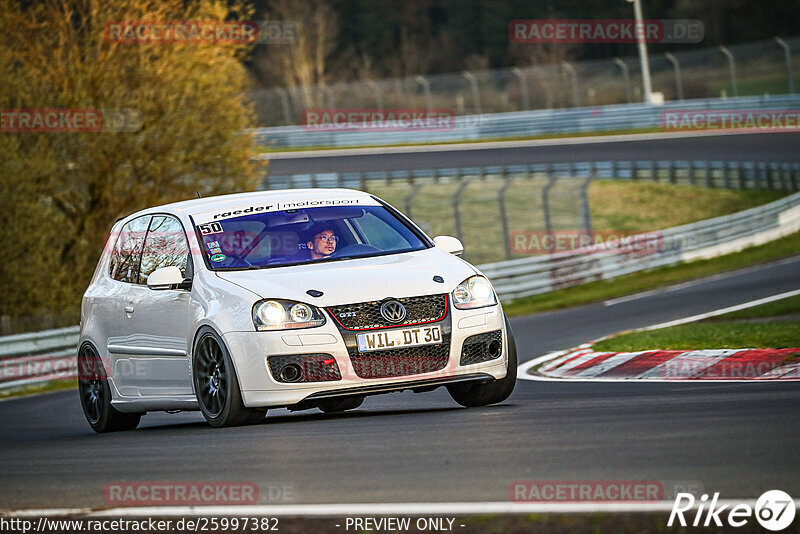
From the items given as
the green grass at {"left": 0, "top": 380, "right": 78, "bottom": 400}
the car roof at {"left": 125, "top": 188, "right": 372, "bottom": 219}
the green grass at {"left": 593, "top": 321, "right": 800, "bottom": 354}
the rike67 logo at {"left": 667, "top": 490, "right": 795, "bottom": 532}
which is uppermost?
the car roof at {"left": 125, "top": 188, "right": 372, "bottom": 219}

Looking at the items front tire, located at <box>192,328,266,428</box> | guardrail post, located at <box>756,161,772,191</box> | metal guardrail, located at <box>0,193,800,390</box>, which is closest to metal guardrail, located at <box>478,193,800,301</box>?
metal guardrail, located at <box>0,193,800,390</box>

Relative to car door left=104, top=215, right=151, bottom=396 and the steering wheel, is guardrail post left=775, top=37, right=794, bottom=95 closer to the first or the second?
car door left=104, top=215, right=151, bottom=396

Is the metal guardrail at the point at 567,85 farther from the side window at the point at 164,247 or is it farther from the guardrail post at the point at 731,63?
the side window at the point at 164,247

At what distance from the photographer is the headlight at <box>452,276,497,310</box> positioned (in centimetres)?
→ 898

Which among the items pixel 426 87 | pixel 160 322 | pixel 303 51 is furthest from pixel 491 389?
pixel 303 51

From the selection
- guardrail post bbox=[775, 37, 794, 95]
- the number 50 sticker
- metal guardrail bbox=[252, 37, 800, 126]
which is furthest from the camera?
metal guardrail bbox=[252, 37, 800, 126]

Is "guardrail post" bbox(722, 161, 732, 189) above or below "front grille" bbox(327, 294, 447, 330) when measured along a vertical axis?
below

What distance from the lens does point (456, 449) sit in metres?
7.04

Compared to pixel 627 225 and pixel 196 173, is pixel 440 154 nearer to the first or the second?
pixel 627 225

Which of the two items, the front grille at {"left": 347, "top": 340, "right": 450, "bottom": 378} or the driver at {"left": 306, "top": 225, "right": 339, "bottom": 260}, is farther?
the driver at {"left": 306, "top": 225, "right": 339, "bottom": 260}

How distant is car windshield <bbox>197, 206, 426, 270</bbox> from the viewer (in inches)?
374

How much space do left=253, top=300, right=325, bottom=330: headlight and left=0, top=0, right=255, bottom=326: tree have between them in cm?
1753

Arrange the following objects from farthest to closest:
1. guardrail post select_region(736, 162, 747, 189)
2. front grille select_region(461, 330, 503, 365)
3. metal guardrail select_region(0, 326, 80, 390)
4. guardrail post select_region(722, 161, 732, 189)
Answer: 1. guardrail post select_region(722, 161, 732, 189)
2. guardrail post select_region(736, 162, 747, 189)
3. metal guardrail select_region(0, 326, 80, 390)
4. front grille select_region(461, 330, 503, 365)

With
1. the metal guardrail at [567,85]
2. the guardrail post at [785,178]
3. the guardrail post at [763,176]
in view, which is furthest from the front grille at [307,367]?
the metal guardrail at [567,85]
